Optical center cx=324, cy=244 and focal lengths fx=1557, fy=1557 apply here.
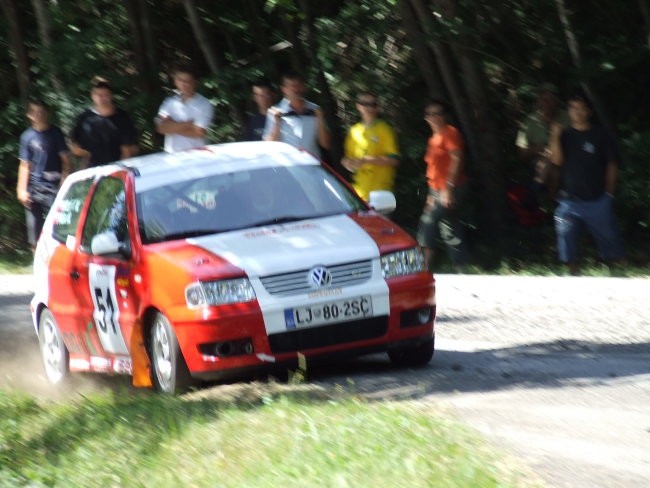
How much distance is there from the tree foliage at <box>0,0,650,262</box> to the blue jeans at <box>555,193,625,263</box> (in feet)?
8.54

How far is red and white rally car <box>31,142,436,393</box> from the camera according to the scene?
9750 millimetres

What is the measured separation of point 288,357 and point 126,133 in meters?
6.58

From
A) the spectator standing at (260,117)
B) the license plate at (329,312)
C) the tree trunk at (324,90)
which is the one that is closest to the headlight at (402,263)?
the license plate at (329,312)

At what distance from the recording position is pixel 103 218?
11.2 m

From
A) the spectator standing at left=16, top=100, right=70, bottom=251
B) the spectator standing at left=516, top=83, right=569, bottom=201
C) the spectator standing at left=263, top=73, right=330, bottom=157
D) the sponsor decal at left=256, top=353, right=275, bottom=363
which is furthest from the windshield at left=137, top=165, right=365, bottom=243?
the spectator standing at left=16, top=100, right=70, bottom=251

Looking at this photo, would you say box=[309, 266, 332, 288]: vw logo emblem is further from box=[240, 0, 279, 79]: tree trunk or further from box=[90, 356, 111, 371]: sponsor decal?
box=[240, 0, 279, 79]: tree trunk

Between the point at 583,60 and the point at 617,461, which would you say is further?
the point at 583,60

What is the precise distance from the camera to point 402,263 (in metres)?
10.2

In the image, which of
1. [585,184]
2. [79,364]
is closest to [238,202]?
[79,364]

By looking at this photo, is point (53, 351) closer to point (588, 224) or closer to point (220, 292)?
point (220, 292)

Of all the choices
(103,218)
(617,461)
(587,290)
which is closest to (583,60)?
(587,290)

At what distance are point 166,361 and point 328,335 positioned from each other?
1079 mm

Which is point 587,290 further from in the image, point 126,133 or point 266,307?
point 126,133

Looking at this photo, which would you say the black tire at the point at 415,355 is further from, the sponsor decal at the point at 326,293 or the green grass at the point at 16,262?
the green grass at the point at 16,262
